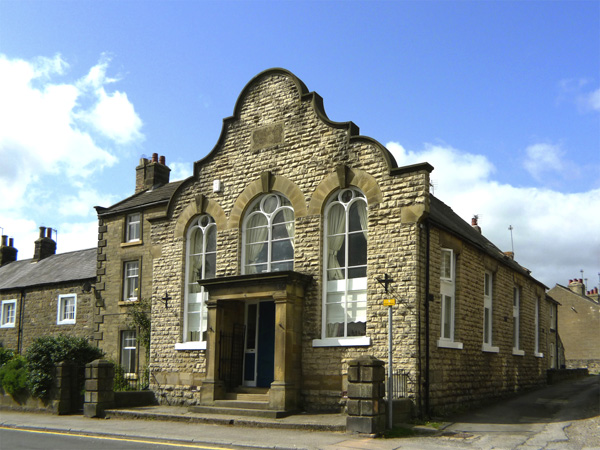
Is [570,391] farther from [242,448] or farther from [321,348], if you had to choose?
[242,448]

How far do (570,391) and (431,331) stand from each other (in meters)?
10.4

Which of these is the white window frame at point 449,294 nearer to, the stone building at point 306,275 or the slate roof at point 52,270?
the stone building at point 306,275

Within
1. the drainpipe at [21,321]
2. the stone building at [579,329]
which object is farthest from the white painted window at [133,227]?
the stone building at [579,329]

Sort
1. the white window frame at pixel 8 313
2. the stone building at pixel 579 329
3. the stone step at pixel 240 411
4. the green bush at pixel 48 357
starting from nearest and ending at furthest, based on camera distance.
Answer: the stone step at pixel 240 411 → the green bush at pixel 48 357 → the white window frame at pixel 8 313 → the stone building at pixel 579 329

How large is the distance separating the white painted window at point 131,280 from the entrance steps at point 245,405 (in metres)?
8.44

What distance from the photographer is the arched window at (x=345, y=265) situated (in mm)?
15344

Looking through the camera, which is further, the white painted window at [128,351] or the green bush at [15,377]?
the white painted window at [128,351]

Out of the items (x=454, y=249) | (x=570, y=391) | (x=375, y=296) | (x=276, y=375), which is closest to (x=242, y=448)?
(x=276, y=375)

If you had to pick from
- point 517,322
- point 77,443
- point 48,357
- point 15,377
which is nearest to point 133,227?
point 48,357

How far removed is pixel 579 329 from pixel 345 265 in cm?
3399

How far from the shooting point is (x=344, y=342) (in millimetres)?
15039

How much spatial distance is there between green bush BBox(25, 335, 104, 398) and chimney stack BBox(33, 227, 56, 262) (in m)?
16.3

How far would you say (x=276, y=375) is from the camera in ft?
49.1

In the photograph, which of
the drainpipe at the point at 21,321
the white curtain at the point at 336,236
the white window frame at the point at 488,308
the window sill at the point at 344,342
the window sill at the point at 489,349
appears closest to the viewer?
the window sill at the point at 344,342
